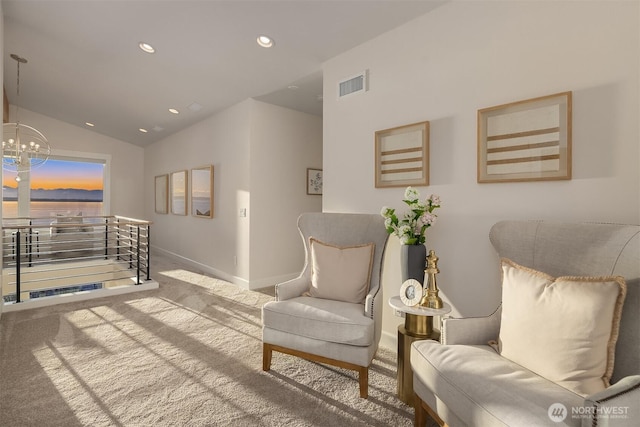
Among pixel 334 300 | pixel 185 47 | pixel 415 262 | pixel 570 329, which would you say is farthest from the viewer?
pixel 185 47

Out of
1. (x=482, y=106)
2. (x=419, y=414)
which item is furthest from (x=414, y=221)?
(x=419, y=414)

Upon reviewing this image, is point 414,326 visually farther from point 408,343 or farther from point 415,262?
point 415,262

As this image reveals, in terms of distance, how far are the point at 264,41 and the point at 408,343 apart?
109 inches

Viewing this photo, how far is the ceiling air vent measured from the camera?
2.89 meters

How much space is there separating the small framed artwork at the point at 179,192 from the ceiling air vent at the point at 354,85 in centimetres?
389

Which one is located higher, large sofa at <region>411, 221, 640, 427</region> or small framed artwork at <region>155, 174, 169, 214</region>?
small framed artwork at <region>155, 174, 169, 214</region>

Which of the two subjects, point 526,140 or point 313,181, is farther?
point 313,181

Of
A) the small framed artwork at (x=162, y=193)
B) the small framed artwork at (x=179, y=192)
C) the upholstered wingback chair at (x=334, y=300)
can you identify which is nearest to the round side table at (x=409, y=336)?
the upholstered wingback chair at (x=334, y=300)

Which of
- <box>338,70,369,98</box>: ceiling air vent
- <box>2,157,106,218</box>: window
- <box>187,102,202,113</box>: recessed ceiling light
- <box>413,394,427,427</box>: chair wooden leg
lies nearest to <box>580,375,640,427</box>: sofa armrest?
<box>413,394,427,427</box>: chair wooden leg

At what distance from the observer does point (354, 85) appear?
2.99 metres

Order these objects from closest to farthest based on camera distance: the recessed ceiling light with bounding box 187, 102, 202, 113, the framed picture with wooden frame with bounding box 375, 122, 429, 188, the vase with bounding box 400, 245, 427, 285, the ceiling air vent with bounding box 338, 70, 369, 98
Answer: the vase with bounding box 400, 245, 427, 285 < the framed picture with wooden frame with bounding box 375, 122, 429, 188 < the ceiling air vent with bounding box 338, 70, 369, 98 < the recessed ceiling light with bounding box 187, 102, 202, 113

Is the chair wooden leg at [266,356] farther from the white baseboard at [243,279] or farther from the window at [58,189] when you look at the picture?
the window at [58,189]

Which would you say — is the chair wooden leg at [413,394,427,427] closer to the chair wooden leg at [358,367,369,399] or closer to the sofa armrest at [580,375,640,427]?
the chair wooden leg at [358,367,369,399]

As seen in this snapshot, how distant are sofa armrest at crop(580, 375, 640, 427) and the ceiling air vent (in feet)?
8.41
